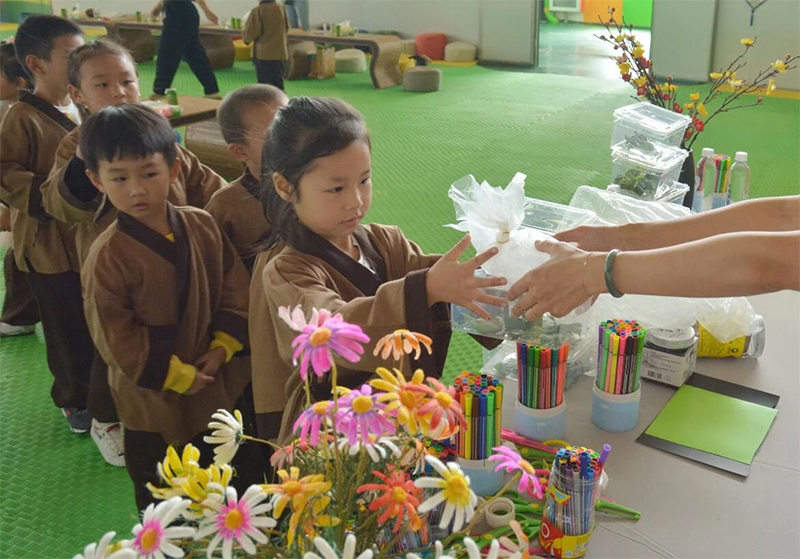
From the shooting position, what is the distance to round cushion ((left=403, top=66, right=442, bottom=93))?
7.06m

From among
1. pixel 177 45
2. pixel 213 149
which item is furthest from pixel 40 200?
pixel 177 45

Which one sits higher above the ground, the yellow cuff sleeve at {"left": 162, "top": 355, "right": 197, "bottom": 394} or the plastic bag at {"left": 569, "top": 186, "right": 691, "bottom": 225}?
the plastic bag at {"left": 569, "top": 186, "right": 691, "bottom": 225}

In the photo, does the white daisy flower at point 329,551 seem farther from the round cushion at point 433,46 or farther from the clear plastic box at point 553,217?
the round cushion at point 433,46

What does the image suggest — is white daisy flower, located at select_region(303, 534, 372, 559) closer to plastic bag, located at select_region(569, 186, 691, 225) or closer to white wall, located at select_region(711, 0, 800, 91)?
plastic bag, located at select_region(569, 186, 691, 225)

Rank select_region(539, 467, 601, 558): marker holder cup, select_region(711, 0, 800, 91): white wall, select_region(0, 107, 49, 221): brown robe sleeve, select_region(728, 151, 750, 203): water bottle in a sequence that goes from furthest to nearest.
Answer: select_region(711, 0, 800, 91): white wall
select_region(728, 151, 750, 203): water bottle
select_region(0, 107, 49, 221): brown robe sleeve
select_region(539, 467, 601, 558): marker holder cup

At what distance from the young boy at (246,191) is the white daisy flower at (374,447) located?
121cm

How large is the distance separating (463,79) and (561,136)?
2477 mm

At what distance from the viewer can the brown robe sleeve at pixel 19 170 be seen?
2.20m

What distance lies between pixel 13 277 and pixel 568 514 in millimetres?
2349

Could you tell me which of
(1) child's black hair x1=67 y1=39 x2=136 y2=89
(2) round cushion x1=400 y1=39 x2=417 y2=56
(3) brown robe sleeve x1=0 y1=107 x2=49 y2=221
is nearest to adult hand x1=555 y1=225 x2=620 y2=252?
(1) child's black hair x1=67 y1=39 x2=136 y2=89

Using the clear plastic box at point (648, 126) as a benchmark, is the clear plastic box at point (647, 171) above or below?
below

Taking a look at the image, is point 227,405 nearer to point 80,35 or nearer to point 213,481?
point 213,481

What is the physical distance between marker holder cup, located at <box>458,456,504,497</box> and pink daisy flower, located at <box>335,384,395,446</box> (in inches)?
20.6

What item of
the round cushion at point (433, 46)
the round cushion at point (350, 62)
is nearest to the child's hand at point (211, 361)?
the round cushion at point (350, 62)
